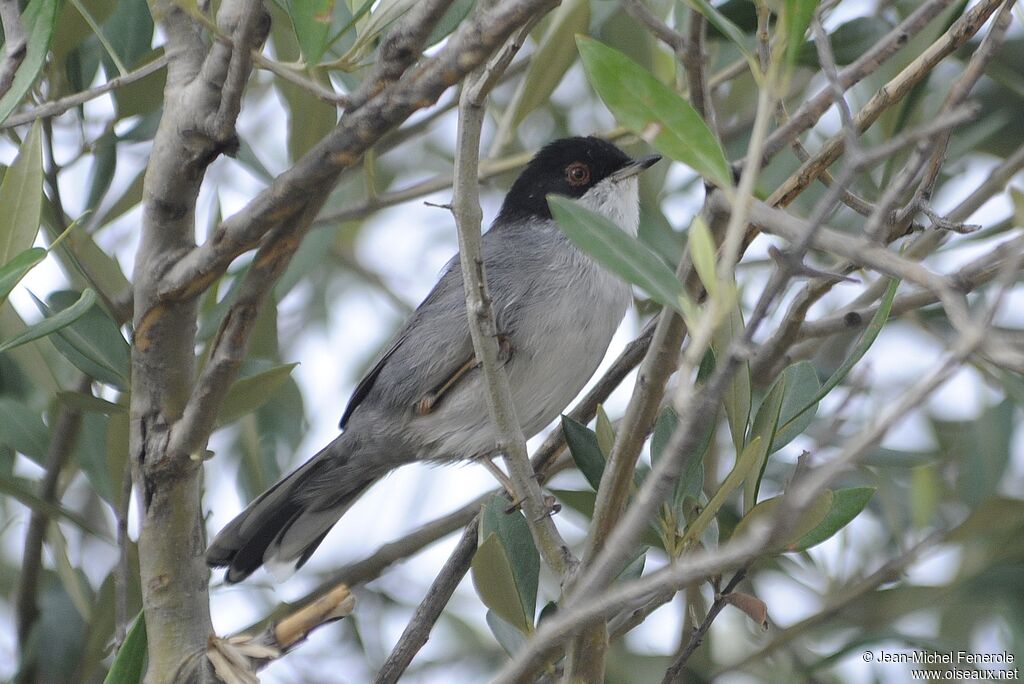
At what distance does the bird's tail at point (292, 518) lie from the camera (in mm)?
4484

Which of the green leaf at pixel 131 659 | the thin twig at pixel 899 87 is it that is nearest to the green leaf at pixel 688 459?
the thin twig at pixel 899 87

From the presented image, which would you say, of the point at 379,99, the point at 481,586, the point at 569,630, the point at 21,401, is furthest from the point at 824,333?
the point at 21,401

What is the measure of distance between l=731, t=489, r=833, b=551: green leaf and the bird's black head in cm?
271

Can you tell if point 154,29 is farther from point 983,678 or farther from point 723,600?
point 983,678

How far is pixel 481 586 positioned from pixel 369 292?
4.17m

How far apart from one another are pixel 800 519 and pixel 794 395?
1.81 ft

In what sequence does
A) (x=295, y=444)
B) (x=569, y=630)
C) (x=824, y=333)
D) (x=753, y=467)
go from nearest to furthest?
(x=569, y=630)
(x=753, y=467)
(x=824, y=333)
(x=295, y=444)

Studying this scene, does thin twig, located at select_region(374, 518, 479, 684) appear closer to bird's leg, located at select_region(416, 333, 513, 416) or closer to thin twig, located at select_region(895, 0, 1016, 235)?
bird's leg, located at select_region(416, 333, 513, 416)

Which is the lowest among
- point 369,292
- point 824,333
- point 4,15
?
point 824,333

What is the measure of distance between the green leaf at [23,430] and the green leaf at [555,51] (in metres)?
2.12

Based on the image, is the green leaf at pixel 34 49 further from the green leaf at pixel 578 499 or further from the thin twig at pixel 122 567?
the green leaf at pixel 578 499

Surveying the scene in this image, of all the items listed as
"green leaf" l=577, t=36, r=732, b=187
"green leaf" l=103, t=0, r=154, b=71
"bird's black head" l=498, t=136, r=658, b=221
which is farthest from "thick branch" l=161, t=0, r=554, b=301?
"bird's black head" l=498, t=136, r=658, b=221

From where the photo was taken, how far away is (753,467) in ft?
8.93
